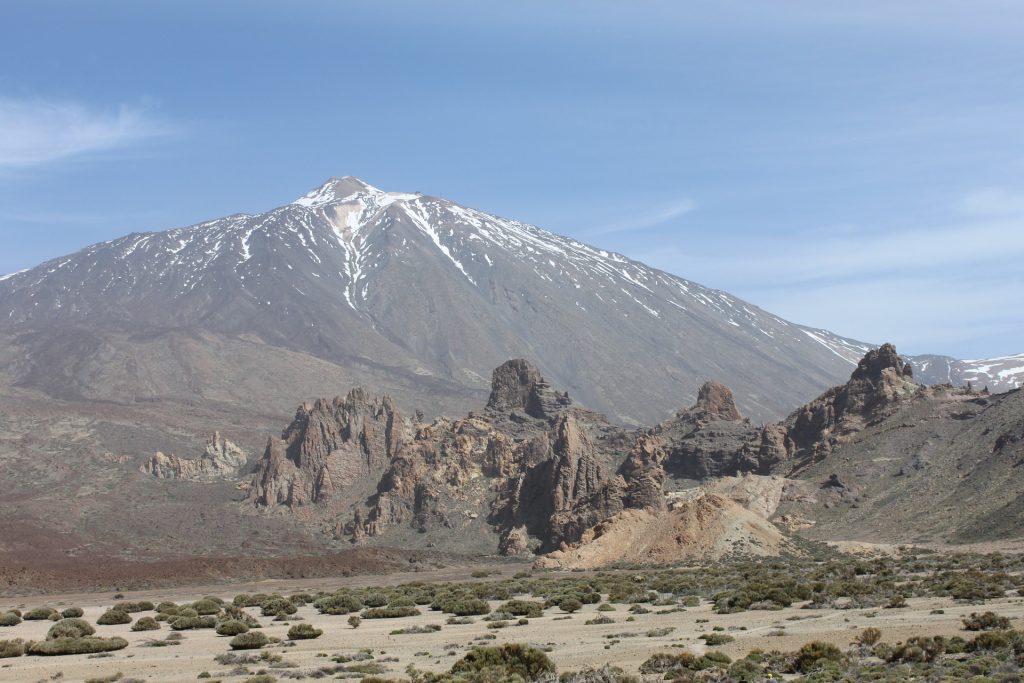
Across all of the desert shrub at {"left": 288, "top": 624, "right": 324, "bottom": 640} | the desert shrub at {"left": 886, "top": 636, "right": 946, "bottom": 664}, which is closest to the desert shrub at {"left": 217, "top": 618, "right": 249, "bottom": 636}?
the desert shrub at {"left": 288, "top": 624, "right": 324, "bottom": 640}

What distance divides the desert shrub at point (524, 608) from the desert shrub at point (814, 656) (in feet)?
62.1

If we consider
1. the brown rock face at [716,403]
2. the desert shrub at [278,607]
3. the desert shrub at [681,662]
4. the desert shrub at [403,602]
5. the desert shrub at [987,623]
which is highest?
the brown rock face at [716,403]

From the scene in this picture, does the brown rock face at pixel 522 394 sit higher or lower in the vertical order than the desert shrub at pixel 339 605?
higher

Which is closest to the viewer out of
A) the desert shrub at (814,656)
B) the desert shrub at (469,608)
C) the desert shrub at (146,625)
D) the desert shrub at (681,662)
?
the desert shrub at (814,656)

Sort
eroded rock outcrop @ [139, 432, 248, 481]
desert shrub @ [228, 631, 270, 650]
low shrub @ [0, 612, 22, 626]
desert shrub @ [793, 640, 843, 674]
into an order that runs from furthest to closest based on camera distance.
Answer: eroded rock outcrop @ [139, 432, 248, 481]
low shrub @ [0, 612, 22, 626]
desert shrub @ [228, 631, 270, 650]
desert shrub @ [793, 640, 843, 674]

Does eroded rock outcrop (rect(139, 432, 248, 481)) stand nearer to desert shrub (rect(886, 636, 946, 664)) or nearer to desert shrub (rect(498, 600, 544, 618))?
desert shrub (rect(498, 600, 544, 618))

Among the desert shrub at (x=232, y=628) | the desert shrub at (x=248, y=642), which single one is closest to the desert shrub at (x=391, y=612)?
the desert shrub at (x=232, y=628)

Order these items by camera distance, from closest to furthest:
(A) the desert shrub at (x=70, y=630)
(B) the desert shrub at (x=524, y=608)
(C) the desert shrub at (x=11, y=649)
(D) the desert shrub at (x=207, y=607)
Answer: (C) the desert shrub at (x=11, y=649)
(A) the desert shrub at (x=70, y=630)
(B) the desert shrub at (x=524, y=608)
(D) the desert shrub at (x=207, y=607)

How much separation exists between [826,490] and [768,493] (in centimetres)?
506

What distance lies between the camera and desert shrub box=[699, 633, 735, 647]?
35281 millimetres

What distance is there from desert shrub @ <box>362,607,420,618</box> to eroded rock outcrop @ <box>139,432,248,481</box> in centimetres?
9679

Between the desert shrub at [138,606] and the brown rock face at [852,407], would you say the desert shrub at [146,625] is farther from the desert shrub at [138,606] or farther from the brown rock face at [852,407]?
the brown rock face at [852,407]

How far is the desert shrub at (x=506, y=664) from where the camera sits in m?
29.6

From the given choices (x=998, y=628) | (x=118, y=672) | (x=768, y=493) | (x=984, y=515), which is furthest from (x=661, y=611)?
(x=768, y=493)
